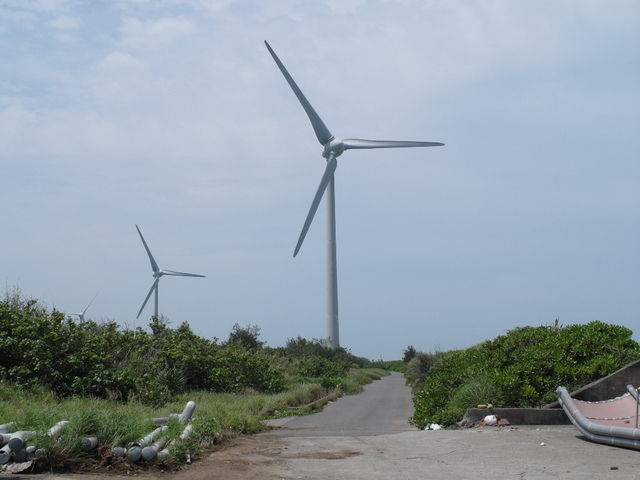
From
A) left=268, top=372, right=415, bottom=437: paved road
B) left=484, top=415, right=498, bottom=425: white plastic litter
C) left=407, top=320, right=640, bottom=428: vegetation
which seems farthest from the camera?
left=407, top=320, right=640, bottom=428: vegetation

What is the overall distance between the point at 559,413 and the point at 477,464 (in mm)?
4995

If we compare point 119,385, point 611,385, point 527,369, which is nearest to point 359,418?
point 527,369

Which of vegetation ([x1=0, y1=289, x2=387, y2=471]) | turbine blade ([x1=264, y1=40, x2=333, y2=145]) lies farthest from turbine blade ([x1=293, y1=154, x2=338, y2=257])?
vegetation ([x1=0, y1=289, x2=387, y2=471])

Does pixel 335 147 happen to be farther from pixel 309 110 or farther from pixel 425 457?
pixel 425 457

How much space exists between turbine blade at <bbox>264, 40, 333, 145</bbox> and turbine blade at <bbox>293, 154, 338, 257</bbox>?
147 cm

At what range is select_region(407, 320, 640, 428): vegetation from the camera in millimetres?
13453

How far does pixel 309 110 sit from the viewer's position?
34.8m

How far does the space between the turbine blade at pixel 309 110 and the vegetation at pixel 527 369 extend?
20204 millimetres

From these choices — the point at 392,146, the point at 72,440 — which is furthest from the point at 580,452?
the point at 392,146

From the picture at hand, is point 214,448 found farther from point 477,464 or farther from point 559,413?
point 559,413

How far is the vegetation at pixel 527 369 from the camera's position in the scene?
530 inches

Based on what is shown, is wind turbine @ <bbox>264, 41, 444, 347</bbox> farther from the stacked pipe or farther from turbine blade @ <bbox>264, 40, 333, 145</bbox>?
the stacked pipe

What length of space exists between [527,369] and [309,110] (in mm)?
23400

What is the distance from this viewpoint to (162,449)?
7.59 meters
